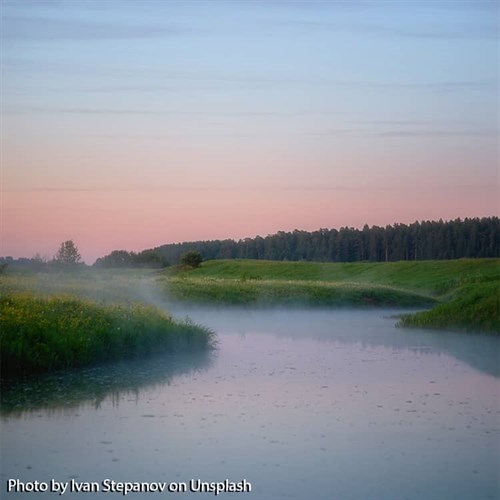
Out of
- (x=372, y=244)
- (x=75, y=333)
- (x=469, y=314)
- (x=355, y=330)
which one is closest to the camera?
(x=75, y=333)

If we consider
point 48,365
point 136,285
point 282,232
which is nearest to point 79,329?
point 48,365

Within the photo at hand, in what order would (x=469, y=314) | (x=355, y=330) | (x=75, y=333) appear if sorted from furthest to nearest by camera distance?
1. (x=355, y=330)
2. (x=469, y=314)
3. (x=75, y=333)

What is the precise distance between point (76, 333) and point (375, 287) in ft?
101

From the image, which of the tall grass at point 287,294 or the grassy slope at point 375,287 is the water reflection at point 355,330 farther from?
the tall grass at point 287,294

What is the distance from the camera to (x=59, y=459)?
30.9 ft

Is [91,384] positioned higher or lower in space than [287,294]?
lower

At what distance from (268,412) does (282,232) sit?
9301 centimetres

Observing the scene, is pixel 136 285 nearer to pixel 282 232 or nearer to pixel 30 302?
pixel 30 302

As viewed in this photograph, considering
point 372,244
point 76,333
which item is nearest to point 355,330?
point 76,333

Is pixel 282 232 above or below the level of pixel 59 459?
above

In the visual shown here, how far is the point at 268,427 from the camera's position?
11.3m

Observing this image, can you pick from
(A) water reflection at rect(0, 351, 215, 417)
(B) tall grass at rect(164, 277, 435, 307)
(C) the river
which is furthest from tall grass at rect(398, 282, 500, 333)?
(B) tall grass at rect(164, 277, 435, 307)

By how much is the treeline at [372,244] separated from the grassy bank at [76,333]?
54.0 metres

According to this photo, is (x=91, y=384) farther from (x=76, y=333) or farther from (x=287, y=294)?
(x=287, y=294)
